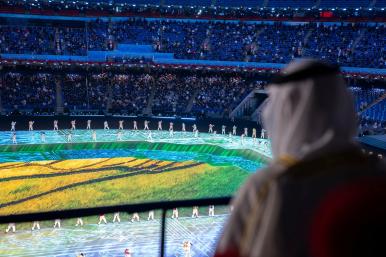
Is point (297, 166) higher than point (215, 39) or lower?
lower

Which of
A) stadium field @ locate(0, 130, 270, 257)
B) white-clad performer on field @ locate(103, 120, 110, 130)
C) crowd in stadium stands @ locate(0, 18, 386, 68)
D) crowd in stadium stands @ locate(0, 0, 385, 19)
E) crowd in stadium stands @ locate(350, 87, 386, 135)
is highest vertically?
crowd in stadium stands @ locate(0, 0, 385, 19)

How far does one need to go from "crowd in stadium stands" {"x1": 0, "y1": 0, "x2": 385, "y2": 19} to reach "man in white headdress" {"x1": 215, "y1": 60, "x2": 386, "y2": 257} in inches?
1613

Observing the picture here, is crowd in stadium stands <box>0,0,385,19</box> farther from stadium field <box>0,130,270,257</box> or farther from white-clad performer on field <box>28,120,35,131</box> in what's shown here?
stadium field <box>0,130,270,257</box>

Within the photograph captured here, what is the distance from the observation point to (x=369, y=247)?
3.81ft

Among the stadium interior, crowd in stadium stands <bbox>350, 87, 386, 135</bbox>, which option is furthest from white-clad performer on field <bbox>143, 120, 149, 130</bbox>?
crowd in stadium stands <bbox>350, 87, 386, 135</bbox>

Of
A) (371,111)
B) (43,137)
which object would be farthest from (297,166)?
(371,111)

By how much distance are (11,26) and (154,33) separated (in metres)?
12.3

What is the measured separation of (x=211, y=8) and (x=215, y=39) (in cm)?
341

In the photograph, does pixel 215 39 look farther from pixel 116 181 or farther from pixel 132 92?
pixel 116 181

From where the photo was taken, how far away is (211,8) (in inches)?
1710

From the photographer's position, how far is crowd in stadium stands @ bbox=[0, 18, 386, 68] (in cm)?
3834

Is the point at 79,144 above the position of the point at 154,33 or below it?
below

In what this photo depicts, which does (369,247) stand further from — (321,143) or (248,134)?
(248,134)

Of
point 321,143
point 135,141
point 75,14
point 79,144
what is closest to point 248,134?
point 135,141
